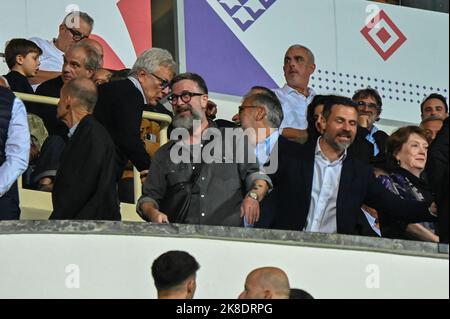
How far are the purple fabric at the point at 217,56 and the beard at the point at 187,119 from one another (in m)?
3.83

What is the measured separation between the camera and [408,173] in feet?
57.8

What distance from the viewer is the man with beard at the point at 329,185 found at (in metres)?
17.0

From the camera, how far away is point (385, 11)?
22.1 m

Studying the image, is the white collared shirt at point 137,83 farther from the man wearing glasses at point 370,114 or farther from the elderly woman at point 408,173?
the man wearing glasses at point 370,114

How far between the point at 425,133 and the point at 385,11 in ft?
14.4

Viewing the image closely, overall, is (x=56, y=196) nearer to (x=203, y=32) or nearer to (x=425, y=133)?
(x=425, y=133)

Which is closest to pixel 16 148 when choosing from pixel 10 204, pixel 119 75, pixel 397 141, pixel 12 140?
pixel 12 140

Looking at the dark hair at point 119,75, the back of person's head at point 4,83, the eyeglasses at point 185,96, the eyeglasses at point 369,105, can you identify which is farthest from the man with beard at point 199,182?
the eyeglasses at point 369,105

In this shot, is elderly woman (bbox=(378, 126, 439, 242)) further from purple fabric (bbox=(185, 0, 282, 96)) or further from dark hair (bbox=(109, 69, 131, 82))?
purple fabric (bbox=(185, 0, 282, 96))

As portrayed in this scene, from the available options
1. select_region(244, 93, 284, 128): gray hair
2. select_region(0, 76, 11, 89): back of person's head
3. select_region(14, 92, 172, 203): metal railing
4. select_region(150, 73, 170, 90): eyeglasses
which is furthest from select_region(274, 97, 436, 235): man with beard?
select_region(0, 76, 11, 89): back of person's head

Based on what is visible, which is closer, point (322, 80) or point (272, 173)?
point (272, 173)
